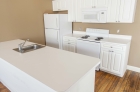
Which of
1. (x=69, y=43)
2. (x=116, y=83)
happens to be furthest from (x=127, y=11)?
(x=69, y=43)

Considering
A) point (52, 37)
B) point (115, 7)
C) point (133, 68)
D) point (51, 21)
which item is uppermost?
point (115, 7)

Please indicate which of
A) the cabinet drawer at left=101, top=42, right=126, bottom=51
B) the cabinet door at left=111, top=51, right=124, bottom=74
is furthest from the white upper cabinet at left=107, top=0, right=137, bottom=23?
the cabinet door at left=111, top=51, right=124, bottom=74

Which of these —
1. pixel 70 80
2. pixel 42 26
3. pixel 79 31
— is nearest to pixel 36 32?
pixel 42 26

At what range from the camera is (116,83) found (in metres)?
2.40

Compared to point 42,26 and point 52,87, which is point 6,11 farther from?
point 52,87

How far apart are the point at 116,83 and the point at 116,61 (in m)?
0.52

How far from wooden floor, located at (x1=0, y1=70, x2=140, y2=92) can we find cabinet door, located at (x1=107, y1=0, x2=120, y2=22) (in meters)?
1.47

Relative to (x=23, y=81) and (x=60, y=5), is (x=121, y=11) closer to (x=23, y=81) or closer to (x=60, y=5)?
(x=60, y=5)

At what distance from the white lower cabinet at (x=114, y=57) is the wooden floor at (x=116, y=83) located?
6.1 inches

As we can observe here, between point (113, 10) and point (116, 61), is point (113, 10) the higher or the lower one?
the higher one

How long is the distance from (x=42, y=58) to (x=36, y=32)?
2.16 meters

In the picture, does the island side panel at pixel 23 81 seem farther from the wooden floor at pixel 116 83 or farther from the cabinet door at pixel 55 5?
the cabinet door at pixel 55 5

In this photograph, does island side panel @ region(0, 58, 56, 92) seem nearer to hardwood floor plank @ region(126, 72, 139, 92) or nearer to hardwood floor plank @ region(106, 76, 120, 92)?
hardwood floor plank @ region(106, 76, 120, 92)

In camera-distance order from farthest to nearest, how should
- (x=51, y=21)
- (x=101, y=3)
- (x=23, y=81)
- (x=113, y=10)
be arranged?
(x=51, y=21) → (x=101, y=3) → (x=113, y=10) → (x=23, y=81)
